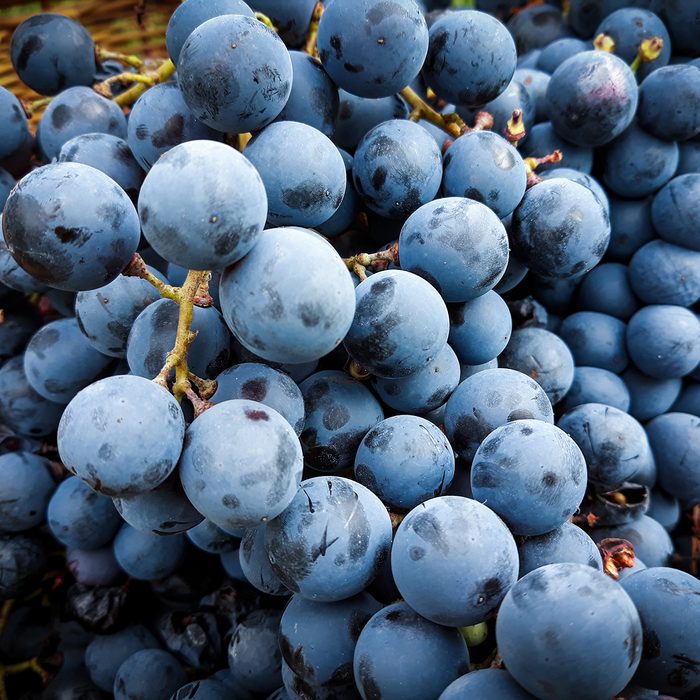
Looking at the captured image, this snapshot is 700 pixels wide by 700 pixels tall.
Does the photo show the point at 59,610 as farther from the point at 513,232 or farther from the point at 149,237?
the point at 513,232

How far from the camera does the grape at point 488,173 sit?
3.90ft

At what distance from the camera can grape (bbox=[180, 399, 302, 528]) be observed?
0.83 m

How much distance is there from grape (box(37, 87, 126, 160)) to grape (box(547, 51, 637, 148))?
100 cm

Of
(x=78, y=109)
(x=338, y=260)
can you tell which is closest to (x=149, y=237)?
(x=338, y=260)

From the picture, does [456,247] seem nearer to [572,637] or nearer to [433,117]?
[433,117]

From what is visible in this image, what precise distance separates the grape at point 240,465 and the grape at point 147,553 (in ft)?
1.85

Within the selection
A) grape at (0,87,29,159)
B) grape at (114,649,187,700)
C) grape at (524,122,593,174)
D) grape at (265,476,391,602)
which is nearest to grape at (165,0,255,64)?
grape at (0,87,29,159)

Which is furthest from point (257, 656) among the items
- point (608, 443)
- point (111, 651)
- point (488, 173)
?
point (488, 173)

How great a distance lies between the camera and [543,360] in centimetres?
133

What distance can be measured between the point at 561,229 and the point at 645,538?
2.22 feet

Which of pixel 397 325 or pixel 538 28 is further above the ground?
pixel 538 28

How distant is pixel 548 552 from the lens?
0.97 meters

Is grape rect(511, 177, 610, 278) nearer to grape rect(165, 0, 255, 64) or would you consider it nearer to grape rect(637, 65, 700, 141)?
grape rect(637, 65, 700, 141)

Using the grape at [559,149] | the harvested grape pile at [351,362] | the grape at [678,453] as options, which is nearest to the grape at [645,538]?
the harvested grape pile at [351,362]
